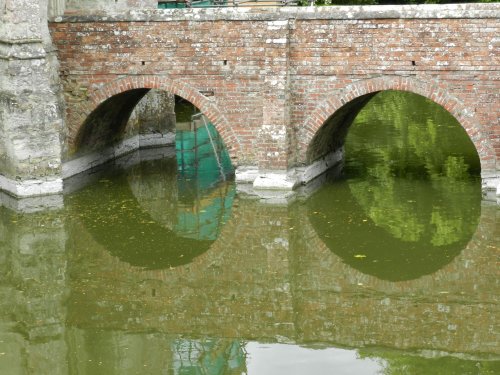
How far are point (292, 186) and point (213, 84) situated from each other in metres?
2.17

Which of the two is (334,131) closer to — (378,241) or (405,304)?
(378,241)

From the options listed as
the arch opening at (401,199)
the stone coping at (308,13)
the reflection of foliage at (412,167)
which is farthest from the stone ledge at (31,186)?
the reflection of foliage at (412,167)

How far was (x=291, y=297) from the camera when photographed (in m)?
11.4

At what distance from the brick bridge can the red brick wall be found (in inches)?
0.7

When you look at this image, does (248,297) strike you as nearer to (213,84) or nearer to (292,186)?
(292,186)

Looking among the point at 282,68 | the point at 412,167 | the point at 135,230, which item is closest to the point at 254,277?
the point at 135,230

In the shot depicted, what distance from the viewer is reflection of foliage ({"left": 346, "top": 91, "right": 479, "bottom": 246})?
1414 centimetres

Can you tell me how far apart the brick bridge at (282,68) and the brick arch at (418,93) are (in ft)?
0.05

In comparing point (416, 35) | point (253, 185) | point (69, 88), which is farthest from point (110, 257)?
point (416, 35)

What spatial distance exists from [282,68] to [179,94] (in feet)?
6.09

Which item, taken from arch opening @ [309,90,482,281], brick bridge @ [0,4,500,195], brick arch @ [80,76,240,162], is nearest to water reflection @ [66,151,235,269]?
brick bridge @ [0,4,500,195]

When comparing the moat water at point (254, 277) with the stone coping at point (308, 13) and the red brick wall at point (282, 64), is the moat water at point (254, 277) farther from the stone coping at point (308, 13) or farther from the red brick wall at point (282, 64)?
the stone coping at point (308, 13)

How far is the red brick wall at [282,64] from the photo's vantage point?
15.0 metres

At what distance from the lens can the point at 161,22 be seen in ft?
53.0
